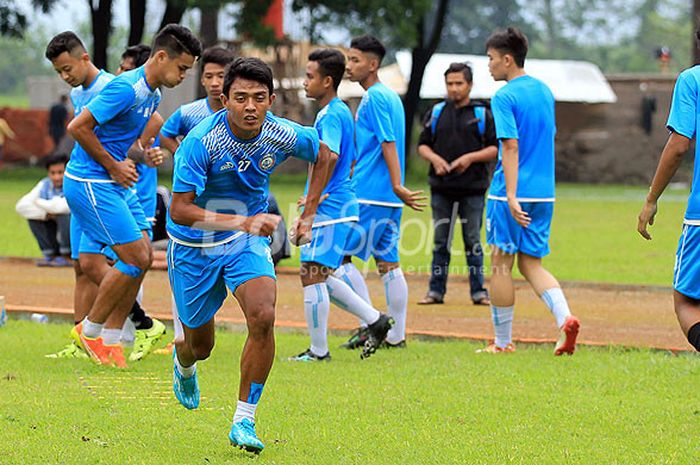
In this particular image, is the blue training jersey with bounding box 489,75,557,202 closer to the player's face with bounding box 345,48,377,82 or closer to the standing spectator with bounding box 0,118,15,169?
the player's face with bounding box 345,48,377,82

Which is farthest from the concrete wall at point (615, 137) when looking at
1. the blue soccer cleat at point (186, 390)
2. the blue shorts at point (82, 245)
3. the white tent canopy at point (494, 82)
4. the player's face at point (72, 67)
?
the blue soccer cleat at point (186, 390)

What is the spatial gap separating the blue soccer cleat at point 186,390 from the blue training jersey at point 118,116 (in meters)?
2.37

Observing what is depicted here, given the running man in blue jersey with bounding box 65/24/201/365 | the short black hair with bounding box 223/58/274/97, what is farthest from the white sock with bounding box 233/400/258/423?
the running man in blue jersey with bounding box 65/24/201/365

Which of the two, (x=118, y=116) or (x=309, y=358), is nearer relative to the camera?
(x=118, y=116)

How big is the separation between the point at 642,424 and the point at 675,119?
1.74 metres

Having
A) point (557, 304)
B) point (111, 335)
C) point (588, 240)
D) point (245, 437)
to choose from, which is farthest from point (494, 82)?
point (245, 437)

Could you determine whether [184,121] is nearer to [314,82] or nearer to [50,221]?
[314,82]

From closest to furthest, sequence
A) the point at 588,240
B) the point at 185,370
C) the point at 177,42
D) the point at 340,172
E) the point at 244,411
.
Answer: the point at 244,411, the point at 185,370, the point at 177,42, the point at 340,172, the point at 588,240

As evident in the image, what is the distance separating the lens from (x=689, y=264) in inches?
269

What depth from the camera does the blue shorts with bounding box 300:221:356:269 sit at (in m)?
9.59

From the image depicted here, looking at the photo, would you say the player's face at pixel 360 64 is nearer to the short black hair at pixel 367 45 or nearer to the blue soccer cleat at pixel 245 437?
the short black hair at pixel 367 45

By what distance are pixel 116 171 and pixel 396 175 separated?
2.30 m

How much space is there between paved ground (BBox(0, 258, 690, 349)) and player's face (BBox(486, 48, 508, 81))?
7.21 feet

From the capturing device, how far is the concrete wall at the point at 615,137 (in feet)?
126
